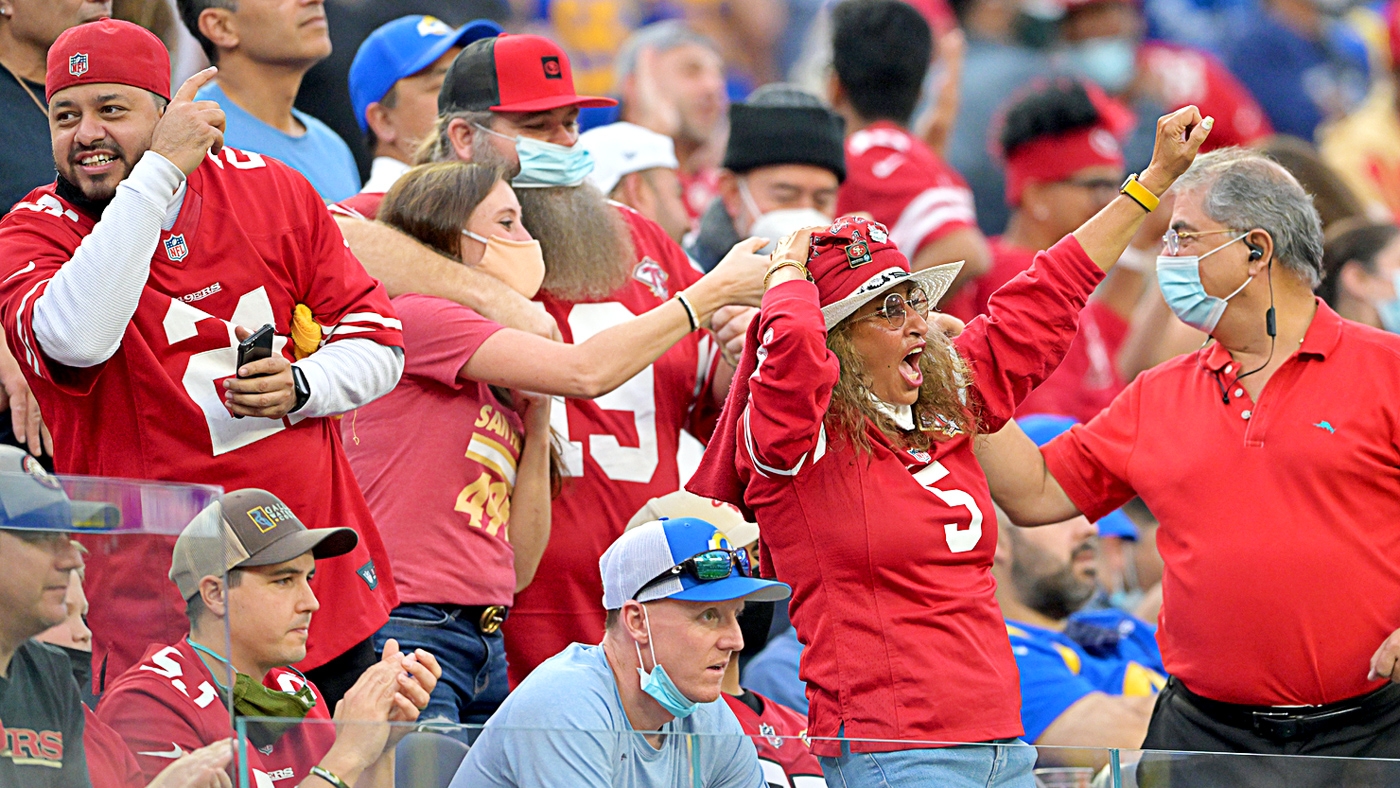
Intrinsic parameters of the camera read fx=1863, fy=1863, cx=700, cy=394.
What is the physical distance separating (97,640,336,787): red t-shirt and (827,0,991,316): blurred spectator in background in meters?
3.90

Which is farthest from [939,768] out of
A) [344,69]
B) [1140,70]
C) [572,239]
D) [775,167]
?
[1140,70]

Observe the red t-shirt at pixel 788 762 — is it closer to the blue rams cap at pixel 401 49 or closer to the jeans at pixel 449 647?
the jeans at pixel 449 647

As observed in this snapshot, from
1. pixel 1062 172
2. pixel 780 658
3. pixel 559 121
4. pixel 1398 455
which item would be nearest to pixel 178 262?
pixel 559 121

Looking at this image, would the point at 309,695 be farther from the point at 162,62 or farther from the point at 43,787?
the point at 162,62

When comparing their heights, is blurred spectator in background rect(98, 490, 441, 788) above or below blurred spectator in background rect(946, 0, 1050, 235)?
above

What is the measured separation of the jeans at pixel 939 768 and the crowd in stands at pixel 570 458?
0.01m

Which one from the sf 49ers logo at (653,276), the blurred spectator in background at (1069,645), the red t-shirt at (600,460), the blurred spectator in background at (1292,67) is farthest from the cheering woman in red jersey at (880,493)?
the blurred spectator in background at (1292,67)

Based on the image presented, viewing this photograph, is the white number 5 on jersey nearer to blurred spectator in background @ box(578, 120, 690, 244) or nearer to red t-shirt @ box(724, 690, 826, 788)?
red t-shirt @ box(724, 690, 826, 788)

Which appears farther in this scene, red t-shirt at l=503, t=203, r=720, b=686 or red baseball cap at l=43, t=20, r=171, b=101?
red t-shirt at l=503, t=203, r=720, b=686

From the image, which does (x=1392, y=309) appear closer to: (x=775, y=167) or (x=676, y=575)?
(x=775, y=167)

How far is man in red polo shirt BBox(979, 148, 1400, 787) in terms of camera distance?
4.18 metres

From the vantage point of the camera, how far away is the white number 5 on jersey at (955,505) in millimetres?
3893

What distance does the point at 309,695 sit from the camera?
3.73 meters

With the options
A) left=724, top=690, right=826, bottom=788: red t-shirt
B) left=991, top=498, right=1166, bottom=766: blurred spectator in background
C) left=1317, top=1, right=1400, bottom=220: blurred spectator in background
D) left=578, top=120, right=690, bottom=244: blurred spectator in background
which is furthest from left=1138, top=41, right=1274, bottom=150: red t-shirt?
left=724, top=690, right=826, bottom=788: red t-shirt
